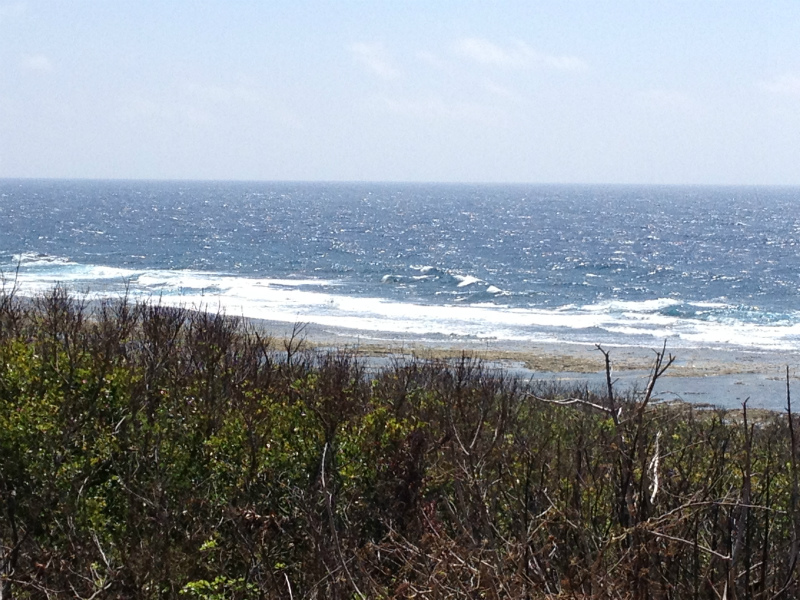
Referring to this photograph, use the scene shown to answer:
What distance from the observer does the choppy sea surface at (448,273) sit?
158 ft

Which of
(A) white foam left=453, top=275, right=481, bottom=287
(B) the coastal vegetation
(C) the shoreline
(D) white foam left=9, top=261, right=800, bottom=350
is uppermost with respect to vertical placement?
(B) the coastal vegetation

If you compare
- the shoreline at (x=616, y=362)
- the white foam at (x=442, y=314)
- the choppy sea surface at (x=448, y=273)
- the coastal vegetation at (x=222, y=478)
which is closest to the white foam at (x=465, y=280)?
the choppy sea surface at (x=448, y=273)

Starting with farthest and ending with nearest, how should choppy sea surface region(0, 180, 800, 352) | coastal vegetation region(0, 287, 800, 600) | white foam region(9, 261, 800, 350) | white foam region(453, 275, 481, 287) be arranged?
white foam region(453, 275, 481, 287) < choppy sea surface region(0, 180, 800, 352) < white foam region(9, 261, 800, 350) < coastal vegetation region(0, 287, 800, 600)

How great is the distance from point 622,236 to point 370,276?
56.8 m

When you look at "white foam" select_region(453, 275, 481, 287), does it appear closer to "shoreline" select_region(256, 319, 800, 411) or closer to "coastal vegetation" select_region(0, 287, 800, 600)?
"shoreline" select_region(256, 319, 800, 411)

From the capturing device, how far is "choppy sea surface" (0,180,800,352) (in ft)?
158

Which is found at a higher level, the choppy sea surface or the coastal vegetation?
the coastal vegetation

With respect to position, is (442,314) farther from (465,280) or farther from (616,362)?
(616,362)

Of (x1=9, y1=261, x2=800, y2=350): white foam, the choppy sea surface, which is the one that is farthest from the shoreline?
(x1=9, y1=261, x2=800, y2=350): white foam

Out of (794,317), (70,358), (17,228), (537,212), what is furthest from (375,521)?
(537,212)

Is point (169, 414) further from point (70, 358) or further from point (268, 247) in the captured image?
point (268, 247)

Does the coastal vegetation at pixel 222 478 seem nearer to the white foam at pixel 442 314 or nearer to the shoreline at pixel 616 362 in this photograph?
the shoreline at pixel 616 362

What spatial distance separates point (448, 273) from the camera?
2741 inches

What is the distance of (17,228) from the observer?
105188 mm
